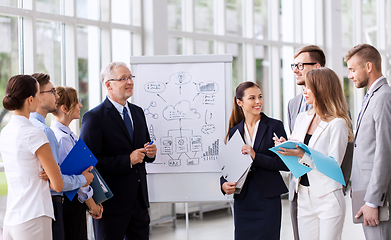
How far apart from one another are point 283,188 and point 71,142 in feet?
5.01

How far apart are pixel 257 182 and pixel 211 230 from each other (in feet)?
9.24

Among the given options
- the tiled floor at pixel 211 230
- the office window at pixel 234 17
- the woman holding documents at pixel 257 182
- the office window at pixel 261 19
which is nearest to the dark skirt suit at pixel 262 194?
the woman holding documents at pixel 257 182

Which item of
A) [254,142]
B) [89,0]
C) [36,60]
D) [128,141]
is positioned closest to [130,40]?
[89,0]

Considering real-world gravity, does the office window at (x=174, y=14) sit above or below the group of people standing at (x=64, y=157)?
above

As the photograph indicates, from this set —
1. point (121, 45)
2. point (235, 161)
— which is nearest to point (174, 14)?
point (121, 45)

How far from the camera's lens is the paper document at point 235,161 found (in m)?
2.52

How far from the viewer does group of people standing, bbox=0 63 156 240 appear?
196cm

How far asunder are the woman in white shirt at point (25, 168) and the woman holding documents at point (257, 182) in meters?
1.21

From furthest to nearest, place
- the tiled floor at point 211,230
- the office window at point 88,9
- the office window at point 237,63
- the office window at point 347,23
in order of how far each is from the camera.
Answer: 1. the office window at point 347,23
2. the office window at point 237,63
3. the tiled floor at point 211,230
4. the office window at point 88,9

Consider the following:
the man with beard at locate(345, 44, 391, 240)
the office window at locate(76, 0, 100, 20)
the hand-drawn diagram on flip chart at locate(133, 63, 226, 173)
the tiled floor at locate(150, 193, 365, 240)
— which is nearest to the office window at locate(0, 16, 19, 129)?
the office window at locate(76, 0, 100, 20)

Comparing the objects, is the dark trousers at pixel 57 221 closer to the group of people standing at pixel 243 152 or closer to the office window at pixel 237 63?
the group of people standing at pixel 243 152

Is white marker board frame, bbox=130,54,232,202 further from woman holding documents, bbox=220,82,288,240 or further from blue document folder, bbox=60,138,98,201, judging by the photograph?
blue document folder, bbox=60,138,98,201

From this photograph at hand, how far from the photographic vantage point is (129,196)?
8.87ft

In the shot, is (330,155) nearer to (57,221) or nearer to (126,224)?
(126,224)
